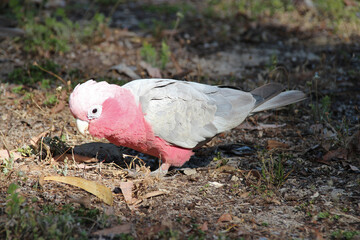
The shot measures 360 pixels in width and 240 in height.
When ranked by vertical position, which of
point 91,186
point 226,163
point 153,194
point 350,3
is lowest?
point 226,163

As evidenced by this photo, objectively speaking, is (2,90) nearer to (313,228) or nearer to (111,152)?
(111,152)

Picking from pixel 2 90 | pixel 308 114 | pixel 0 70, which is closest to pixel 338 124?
pixel 308 114

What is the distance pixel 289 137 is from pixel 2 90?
3427 millimetres

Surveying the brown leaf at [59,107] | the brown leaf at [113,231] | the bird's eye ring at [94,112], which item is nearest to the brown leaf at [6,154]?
the bird's eye ring at [94,112]

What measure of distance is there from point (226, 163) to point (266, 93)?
2.59ft

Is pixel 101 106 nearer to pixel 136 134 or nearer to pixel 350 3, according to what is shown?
pixel 136 134

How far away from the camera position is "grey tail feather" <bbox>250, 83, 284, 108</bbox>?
12.6 feet

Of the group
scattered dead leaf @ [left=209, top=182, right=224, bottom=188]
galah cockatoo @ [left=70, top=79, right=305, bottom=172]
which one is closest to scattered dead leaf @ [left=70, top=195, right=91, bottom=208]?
galah cockatoo @ [left=70, top=79, right=305, bottom=172]

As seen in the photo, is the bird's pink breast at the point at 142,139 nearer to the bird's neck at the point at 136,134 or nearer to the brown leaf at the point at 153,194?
the bird's neck at the point at 136,134

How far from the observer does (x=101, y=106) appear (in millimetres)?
3205

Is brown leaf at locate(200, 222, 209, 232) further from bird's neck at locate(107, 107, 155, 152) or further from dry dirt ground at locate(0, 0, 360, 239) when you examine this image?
bird's neck at locate(107, 107, 155, 152)

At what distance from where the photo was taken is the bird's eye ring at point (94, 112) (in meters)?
3.17

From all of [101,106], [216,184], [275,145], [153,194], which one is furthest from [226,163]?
[101,106]

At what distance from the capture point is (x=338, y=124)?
4.54 metres
